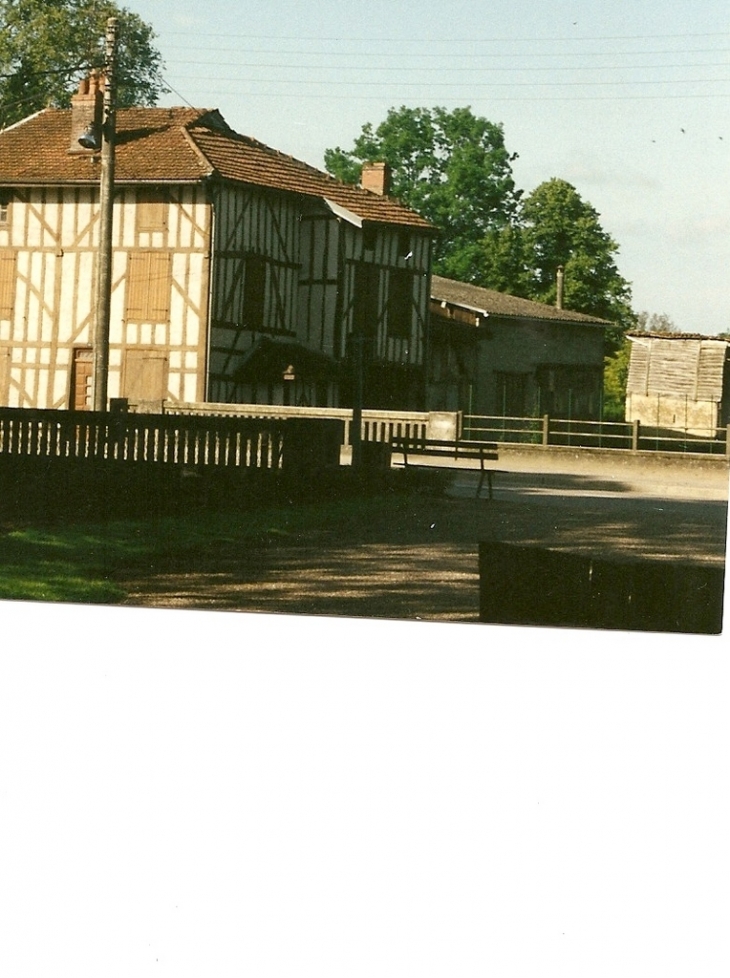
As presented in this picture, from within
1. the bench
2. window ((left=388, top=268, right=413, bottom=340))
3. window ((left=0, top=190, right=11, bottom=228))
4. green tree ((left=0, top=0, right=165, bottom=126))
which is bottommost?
the bench

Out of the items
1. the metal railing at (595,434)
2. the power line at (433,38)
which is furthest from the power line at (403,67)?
the metal railing at (595,434)

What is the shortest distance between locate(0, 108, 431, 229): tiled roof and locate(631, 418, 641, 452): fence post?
3.28ft

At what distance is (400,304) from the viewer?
503 centimetres

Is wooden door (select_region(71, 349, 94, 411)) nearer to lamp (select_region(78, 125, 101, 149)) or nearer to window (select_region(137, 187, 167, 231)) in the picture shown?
window (select_region(137, 187, 167, 231))

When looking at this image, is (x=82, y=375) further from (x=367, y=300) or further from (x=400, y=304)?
(x=400, y=304)

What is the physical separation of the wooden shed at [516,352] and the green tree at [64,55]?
133 cm

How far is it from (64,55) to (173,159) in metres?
0.54

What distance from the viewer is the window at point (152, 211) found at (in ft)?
17.3

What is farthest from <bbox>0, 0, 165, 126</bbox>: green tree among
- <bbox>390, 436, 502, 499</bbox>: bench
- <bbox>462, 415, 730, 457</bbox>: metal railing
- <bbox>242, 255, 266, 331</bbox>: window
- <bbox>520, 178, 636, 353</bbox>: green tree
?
<bbox>462, 415, 730, 457</bbox>: metal railing

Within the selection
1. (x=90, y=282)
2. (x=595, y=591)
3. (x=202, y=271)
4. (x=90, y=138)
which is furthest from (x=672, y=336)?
(x=90, y=138)

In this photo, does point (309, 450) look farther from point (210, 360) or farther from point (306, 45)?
point (306, 45)

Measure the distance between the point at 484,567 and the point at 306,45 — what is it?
194 cm

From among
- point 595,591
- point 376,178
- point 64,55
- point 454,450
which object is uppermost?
point 64,55

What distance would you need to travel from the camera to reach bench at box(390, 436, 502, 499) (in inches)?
195
